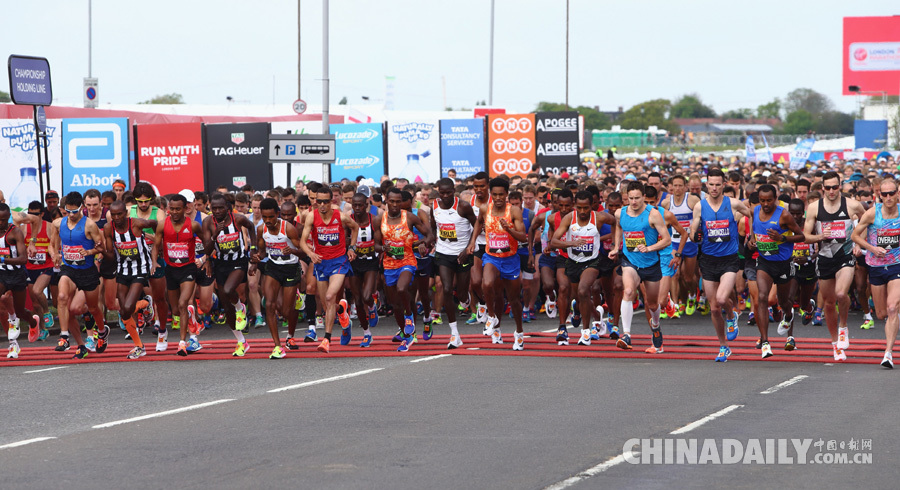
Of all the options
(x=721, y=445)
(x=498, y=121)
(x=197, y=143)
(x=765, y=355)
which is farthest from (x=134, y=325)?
(x=498, y=121)

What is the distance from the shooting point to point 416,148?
2728 cm

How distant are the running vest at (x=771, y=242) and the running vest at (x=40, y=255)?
31.9ft

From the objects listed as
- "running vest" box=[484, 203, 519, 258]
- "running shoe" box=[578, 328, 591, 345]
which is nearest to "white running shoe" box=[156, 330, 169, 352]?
"running vest" box=[484, 203, 519, 258]

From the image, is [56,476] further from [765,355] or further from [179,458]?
[765,355]

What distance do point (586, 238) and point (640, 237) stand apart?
729 mm

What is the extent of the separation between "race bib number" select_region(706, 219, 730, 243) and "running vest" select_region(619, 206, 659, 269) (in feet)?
2.12

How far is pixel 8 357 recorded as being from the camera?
14852mm

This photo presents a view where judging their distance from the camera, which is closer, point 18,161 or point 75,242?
point 75,242

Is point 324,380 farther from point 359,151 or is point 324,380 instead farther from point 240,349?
point 359,151

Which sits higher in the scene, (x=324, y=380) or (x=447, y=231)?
(x=447, y=231)

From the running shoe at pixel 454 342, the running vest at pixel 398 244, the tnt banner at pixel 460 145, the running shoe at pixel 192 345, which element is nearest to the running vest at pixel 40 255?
the running shoe at pixel 192 345

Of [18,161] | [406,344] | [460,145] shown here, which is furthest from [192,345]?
[460,145]

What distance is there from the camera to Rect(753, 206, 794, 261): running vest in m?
13.5

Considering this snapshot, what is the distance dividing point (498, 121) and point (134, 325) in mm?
14560
